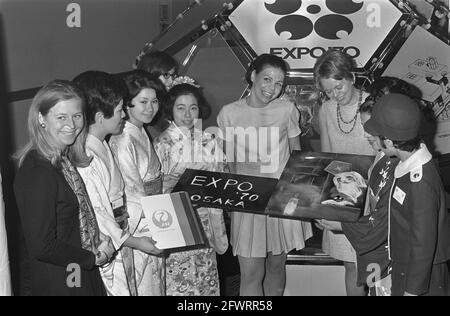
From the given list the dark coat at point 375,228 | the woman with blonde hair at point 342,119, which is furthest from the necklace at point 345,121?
the dark coat at point 375,228

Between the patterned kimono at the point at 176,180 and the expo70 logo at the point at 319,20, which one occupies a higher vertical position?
the expo70 logo at the point at 319,20

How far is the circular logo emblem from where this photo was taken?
2080mm

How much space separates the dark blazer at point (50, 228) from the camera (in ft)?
5.55

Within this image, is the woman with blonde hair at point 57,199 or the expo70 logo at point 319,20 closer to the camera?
the woman with blonde hair at point 57,199

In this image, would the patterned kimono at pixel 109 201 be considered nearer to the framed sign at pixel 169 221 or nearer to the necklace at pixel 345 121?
the framed sign at pixel 169 221

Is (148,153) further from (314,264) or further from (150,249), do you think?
(314,264)

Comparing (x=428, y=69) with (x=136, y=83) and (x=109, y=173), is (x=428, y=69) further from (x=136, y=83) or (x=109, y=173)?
(x=109, y=173)

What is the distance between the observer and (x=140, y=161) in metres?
2.23

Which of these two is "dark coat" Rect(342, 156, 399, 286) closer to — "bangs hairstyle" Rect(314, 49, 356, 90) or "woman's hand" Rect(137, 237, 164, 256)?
"bangs hairstyle" Rect(314, 49, 356, 90)

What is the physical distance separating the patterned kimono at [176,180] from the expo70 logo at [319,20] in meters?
0.77

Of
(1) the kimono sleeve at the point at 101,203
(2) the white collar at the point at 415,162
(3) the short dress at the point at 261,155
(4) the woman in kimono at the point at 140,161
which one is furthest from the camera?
(3) the short dress at the point at 261,155

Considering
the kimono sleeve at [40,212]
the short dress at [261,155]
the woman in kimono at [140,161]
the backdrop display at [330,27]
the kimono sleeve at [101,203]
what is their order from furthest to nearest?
the backdrop display at [330,27] < the short dress at [261,155] < the woman in kimono at [140,161] < the kimono sleeve at [101,203] < the kimono sleeve at [40,212]
